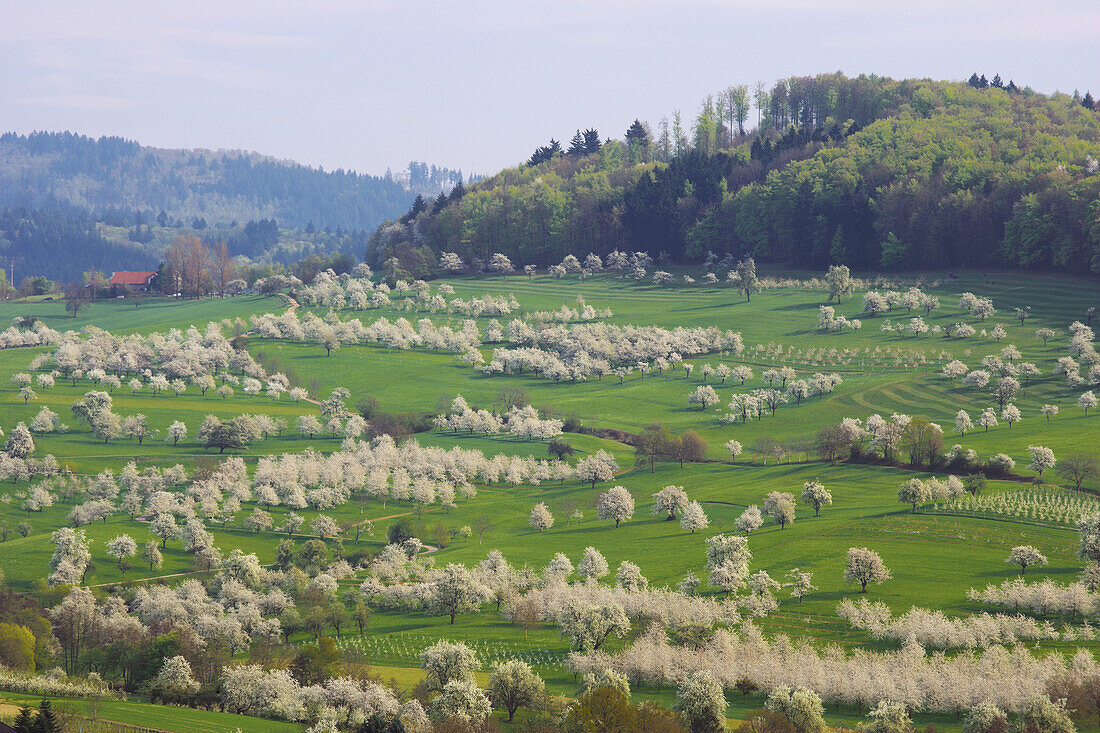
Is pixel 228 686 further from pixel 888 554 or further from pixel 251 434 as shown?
pixel 251 434

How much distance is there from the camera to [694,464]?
117438mm

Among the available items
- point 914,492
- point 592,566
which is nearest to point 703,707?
point 592,566

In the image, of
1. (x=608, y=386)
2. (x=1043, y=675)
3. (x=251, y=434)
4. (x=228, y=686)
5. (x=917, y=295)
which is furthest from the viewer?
(x=917, y=295)

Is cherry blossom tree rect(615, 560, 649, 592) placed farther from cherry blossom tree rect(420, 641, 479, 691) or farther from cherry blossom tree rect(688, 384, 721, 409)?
cherry blossom tree rect(688, 384, 721, 409)

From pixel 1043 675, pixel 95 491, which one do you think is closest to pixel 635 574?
pixel 1043 675

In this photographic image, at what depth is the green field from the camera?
7738 cm

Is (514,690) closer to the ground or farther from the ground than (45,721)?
closer to the ground

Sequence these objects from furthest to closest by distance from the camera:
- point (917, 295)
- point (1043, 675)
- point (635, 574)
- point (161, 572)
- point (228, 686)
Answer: point (917, 295)
point (161, 572)
point (635, 574)
point (228, 686)
point (1043, 675)

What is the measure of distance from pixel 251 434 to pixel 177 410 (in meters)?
17.0

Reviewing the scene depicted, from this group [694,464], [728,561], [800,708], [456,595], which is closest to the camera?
[800,708]

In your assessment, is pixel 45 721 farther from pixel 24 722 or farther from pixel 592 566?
pixel 592 566

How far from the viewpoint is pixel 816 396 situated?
447 ft

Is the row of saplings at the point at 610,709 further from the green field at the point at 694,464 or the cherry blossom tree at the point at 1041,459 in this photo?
the cherry blossom tree at the point at 1041,459

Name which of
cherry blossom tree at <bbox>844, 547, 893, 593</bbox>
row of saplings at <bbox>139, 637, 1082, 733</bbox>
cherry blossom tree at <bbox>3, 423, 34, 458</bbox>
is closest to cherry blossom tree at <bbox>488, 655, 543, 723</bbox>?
row of saplings at <bbox>139, 637, 1082, 733</bbox>
